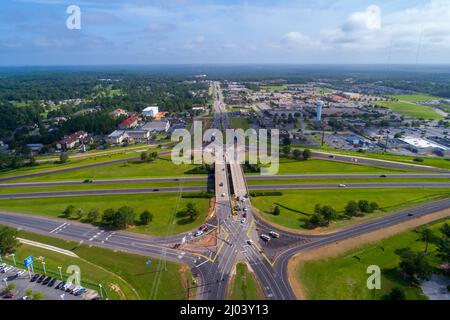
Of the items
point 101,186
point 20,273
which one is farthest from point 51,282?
point 101,186

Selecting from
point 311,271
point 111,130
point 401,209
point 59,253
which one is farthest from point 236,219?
point 111,130

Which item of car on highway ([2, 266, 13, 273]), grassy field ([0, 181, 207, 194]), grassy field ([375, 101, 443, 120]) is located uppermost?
grassy field ([375, 101, 443, 120])

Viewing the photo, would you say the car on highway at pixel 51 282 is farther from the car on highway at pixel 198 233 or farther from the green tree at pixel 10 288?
the car on highway at pixel 198 233

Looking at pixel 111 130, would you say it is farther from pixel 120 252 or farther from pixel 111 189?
pixel 120 252

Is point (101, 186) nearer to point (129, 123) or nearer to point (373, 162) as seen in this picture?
point (129, 123)

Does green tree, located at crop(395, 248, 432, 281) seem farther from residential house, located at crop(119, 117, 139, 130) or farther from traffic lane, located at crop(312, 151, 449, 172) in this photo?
residential house, located at crop(119, 117, 139, 130)

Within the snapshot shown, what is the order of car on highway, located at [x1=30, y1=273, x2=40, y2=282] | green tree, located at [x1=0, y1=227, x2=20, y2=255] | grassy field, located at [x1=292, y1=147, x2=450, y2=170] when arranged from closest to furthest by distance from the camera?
car on highway, located at [x1=30, y1=273, x2=40, y2=282]
green tree, located at [x1=0, y1=227, x2=20, y2=255]
grassy field, located at [x1=292, y1=147, x2=450, y2=170]

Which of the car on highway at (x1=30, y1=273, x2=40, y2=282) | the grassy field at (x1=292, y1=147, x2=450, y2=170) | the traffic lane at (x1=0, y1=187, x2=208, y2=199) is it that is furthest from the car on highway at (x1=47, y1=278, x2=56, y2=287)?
the grassy field at (x1=292, y1=147, x2=450, y2=170)
